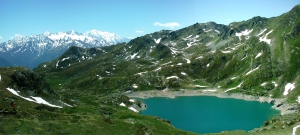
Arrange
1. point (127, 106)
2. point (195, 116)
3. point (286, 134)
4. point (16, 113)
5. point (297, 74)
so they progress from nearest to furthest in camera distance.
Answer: point (16, 113) → point (286, 134) → point (195, 116) → point (127, 106) → point (297, 74)

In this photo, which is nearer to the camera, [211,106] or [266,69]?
[211,106]

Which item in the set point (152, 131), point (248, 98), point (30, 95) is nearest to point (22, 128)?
point (152, 131)

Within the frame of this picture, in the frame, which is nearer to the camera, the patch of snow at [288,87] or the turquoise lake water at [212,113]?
the turquoise lake water at [212,113]

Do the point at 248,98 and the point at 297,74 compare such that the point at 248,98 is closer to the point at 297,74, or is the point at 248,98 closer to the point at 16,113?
the point at 297,74

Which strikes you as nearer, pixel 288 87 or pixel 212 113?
pixel 212 113

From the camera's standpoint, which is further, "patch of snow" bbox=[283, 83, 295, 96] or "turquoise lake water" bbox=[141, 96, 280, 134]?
"patch of snow" bbox=[283, 83, 295, 96]

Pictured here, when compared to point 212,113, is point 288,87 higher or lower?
higher

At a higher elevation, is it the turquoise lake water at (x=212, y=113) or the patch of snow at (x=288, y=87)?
the patch of snow at (x=288, y=87)

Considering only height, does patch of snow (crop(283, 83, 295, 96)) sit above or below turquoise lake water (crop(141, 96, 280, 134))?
above
